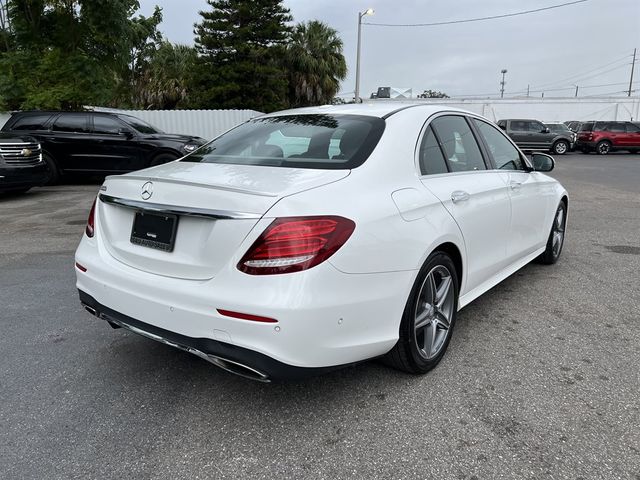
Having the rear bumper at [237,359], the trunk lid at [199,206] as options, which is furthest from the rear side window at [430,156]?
the rear bumper at [237,359]

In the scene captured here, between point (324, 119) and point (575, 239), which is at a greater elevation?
point (324, 119)

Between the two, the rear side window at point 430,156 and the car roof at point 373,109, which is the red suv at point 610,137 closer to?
the car roof at point 373,109

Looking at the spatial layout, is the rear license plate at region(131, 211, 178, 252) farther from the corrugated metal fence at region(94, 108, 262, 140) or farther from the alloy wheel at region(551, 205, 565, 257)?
the corrugated metal fence at region(94, 108, 262, 140)

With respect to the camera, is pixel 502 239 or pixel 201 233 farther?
pixel 502 239

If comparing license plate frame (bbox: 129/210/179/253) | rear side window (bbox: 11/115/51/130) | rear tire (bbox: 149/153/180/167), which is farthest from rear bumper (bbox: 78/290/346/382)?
rear side window (bbox: 11/115/51/130)

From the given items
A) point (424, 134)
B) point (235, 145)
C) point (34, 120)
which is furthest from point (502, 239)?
point (34, 120)

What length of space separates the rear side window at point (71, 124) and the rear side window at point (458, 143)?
10439mm

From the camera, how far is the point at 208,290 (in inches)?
87.8

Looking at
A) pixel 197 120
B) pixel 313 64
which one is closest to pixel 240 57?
pixel 313 64

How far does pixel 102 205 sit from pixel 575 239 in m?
5.86

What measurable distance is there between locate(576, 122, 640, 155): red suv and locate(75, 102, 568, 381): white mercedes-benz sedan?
89.0 ft

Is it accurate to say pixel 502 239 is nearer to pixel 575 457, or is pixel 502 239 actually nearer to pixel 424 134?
pixel 424 134

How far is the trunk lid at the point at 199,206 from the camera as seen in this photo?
2.21 meters

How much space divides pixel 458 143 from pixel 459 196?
611 millimetres
